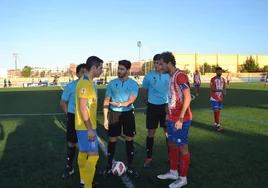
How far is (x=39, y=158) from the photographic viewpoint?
245 inches

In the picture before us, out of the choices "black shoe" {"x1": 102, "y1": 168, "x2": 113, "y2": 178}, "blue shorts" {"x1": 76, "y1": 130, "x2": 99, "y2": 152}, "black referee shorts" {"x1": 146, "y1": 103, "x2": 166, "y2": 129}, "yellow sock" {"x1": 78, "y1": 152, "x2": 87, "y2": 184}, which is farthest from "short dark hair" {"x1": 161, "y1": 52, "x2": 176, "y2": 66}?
"black shoe" {"x1": 102, "y1": 168, "x2": 113, "y2": 178}

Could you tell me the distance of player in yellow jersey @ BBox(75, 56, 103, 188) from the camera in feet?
12.7

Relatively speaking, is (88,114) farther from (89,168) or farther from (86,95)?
(89,168)

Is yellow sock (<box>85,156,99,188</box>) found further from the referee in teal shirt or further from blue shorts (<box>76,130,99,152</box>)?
the referee in teal shirt

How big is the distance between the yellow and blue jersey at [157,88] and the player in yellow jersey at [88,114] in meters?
1.81

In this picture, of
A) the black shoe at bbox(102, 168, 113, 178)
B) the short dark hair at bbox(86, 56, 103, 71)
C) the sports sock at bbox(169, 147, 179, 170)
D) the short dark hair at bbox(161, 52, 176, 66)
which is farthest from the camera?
the black shoe at bbox(102, 168, 113, 178)

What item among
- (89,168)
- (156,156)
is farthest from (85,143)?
(156,156)

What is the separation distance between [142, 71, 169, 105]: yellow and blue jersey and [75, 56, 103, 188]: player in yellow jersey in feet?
5.95

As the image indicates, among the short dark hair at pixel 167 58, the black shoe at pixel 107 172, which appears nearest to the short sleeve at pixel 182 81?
the short dark hair at pixel 167 58

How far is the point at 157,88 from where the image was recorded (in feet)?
18.6

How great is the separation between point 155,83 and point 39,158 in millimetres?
3083

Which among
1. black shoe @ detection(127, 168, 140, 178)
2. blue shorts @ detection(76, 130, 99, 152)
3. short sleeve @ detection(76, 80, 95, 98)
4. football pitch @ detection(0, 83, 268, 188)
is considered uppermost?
short sleeve @ detection(76, 80, 95, 98)

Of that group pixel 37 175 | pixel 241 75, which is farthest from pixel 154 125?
pixel 241 75

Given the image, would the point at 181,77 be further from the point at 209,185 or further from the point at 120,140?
the point at 120,140
